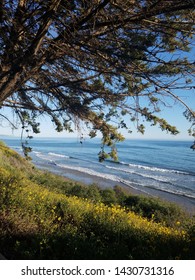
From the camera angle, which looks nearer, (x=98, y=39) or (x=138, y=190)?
(x=98, y=39)

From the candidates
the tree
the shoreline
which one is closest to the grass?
the tree

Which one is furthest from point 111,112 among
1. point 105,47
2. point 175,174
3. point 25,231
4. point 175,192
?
point 175,174

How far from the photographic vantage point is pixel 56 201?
25.3 feet

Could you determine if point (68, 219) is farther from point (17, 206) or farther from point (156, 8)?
point (156, 8)

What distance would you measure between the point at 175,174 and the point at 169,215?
66.8ft

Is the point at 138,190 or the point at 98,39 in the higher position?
the point at 98,39

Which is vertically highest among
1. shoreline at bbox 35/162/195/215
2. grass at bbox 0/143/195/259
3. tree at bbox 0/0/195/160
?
tree at bbox 0/0/195/160

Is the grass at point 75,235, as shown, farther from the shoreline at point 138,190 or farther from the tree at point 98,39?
the shoreline at point 138,190

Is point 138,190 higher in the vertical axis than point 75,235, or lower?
lower

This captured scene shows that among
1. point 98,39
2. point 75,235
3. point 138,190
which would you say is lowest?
point 138,190

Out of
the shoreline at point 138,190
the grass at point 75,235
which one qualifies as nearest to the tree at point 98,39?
the grass at point 75,235

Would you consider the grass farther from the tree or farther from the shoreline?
the shoreline

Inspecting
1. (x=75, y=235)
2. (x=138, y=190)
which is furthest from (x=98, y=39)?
(x=138, y=190)

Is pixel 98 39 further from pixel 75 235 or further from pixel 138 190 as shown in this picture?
pixel 138 190
